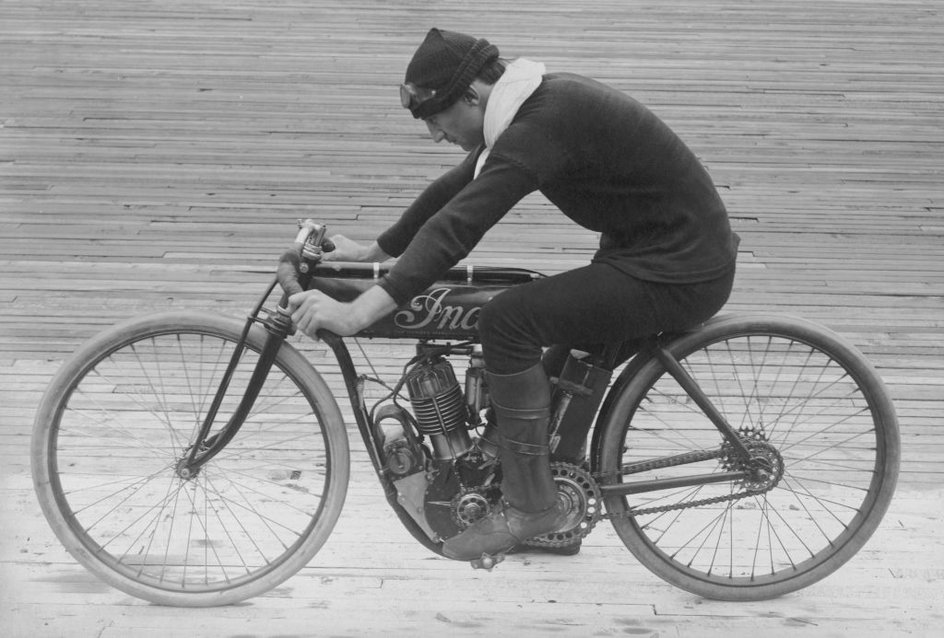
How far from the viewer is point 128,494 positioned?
13.2ft

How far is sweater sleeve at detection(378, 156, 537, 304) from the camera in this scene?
2.82m

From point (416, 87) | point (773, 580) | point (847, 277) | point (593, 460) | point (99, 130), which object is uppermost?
point (99, 130)

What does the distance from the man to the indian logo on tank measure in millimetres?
109

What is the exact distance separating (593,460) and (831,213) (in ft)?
12.3

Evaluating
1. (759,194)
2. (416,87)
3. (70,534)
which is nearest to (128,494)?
(70,534)

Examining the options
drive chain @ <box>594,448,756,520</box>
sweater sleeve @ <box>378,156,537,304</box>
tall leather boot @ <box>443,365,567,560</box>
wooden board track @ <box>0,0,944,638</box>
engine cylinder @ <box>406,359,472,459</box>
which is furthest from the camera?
wooden board track @ <box>0,0,944,638</box>

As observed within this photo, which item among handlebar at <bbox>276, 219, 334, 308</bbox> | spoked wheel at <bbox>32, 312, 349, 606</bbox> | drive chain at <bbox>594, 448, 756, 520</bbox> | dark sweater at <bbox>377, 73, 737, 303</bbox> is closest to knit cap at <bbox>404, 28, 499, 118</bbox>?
dark sweater at <bbox>377, 73, 737, 303</bbox>

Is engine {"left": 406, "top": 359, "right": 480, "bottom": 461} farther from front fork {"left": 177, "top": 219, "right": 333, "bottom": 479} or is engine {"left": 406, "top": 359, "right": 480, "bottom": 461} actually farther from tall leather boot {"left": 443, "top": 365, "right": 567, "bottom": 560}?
front fork {"left": 177, "top": 219, "right": 333, "bottom": 479}

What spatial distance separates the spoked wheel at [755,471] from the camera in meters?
3.26

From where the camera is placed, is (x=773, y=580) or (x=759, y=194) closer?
(x=773, y=580)

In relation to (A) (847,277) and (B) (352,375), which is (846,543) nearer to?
(B) (352,375)

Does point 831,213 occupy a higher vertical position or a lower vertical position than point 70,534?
higher

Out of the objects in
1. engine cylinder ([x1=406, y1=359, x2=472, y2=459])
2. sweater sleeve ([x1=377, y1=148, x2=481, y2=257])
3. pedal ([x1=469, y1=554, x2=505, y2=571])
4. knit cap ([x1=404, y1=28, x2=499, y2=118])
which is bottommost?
pedal ([x1=469, y1=554, x2=505, y2=571])

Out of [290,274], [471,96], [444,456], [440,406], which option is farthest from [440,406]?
[471,96]
